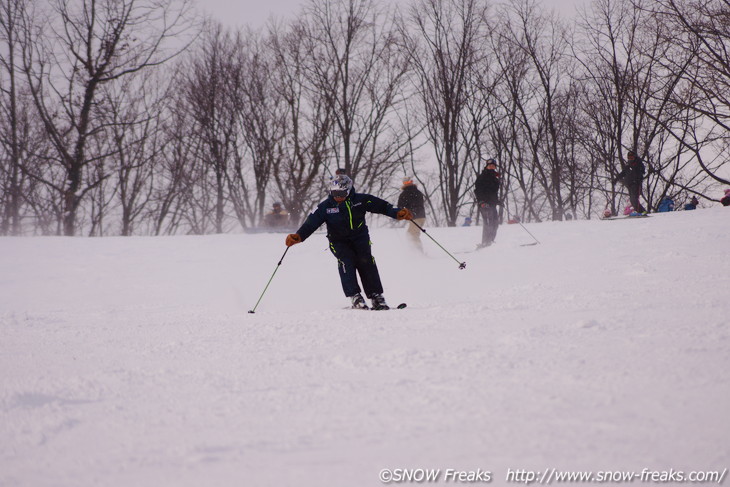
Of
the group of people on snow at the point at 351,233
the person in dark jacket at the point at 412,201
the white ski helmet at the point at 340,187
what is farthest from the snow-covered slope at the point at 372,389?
the person in dark jacket at the point at 412,201

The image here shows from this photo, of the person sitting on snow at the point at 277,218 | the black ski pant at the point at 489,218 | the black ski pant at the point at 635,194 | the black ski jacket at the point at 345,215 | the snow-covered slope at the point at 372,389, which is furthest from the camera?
the person sitting on snow at the point at 277,218

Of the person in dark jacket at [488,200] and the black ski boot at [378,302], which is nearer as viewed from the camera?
the black ski boot at [378,302]

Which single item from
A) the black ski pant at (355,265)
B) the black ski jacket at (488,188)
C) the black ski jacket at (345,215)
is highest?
the black ski jacket at (488,188)

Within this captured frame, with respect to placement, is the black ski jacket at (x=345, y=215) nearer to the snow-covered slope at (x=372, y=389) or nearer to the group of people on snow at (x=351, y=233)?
the group of people on snow at (x=351, y=233)

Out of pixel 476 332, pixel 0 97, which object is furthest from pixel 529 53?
pixel 476 332

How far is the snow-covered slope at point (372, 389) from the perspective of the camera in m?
2.12

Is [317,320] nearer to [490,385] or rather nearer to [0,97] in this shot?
[490,385]

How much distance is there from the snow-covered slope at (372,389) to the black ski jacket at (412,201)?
277 inches

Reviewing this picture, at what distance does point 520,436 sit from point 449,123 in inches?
986

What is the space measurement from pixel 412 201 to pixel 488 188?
5.87 ft

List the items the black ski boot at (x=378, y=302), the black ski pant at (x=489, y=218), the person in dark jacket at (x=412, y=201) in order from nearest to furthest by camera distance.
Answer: the black ski boot at (x=378, y=302) < the black ski pant at (x=489, y=218) < the person in dark jacket at (x=412, y=201)

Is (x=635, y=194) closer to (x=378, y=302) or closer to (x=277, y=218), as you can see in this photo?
(x=277, y=218)

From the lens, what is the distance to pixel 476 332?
408 cm

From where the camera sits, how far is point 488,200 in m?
12.8
